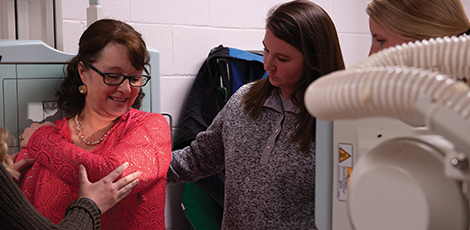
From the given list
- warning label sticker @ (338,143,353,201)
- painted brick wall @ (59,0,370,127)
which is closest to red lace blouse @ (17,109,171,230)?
warning label sticker @ (338,143,353,201)

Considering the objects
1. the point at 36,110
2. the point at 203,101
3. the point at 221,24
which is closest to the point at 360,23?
the point at 221,24

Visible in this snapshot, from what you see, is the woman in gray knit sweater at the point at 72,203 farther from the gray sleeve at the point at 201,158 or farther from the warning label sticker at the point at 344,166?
the warning label sticker at the point at 344,166

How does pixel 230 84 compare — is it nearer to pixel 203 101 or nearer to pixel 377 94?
pixel 203 101

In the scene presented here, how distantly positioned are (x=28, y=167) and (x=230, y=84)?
1.08 meters

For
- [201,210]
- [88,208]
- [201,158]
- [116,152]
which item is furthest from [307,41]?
[201,210]

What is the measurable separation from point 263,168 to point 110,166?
0.47m

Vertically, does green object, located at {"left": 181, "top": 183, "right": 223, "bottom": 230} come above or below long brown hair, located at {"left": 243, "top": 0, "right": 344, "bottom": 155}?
below

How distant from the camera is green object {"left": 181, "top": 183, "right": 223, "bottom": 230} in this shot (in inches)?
75.5

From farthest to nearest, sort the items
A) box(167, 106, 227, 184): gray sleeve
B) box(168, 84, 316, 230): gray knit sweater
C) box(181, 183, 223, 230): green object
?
1. box(181, 183, 223, 230): green object
2. box(167, 106, 227, 184): gray sleeve
3. box(168, 84, 316, 230): gray knit sweater

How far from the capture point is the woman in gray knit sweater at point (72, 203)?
2.31 feet

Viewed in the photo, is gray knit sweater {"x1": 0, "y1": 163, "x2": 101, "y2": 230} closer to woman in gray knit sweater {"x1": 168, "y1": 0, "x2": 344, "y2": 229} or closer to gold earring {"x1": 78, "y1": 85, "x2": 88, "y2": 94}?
A: gold earring {"x1": 78, "y1": 85, "x2": 88, "y2": 94}

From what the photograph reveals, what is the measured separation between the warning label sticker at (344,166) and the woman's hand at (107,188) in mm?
627

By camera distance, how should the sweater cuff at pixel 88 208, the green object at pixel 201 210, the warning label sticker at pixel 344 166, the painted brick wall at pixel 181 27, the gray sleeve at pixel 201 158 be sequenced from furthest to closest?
1. the green object at pixel 201 210
2. the painted brick wall at pixel 181 27
3. the gray sleeve at pixel 201 158
4. the sweater cuff at pixel 88 208
5. the warning label sticker at pixel 344 166

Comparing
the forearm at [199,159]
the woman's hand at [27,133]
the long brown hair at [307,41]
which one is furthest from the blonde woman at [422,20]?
the woman's hand at [27,133]
